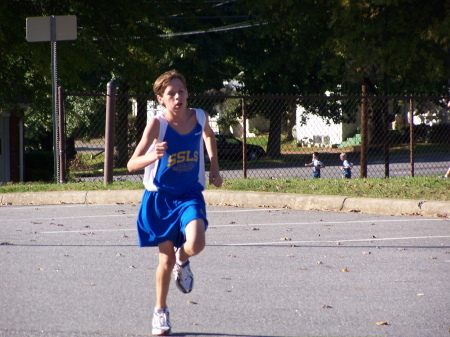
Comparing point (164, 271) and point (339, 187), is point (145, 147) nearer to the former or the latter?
point (164, 271)

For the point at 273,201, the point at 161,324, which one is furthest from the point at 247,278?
the point at 273,201

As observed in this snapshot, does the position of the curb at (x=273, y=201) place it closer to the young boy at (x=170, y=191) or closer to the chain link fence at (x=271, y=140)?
the chain link fence at (x=271, y=140)

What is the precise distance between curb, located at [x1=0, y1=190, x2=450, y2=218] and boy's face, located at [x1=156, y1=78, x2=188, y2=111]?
250 inches

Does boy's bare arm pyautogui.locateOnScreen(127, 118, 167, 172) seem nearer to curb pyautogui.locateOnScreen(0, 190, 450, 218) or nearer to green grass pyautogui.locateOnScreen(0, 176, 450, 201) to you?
curb pyautogui.locateOnScreen(0, 190, 450, 218)

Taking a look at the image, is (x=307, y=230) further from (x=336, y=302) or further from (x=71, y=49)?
(x=71, y=49)

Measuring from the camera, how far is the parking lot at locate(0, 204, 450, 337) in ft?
15.7

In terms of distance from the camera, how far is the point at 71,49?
19312 millimetres

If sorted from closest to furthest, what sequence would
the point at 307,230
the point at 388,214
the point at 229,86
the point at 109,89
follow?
the point at 307,230 < the point at 388,214 < the point at 109,89 < the point at 229,86

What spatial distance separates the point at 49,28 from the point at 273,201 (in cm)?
515

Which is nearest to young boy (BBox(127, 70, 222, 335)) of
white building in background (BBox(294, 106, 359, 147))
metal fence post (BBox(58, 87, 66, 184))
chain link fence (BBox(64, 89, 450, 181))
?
metal fence post (BBox(58, 87, 66, 184))

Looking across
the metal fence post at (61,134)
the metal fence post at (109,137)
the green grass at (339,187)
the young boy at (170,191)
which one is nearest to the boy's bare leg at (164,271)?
the young boy at (170,191)

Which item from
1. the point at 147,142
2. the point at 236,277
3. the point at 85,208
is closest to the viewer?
the point at 147,142

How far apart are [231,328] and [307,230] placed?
4.46 m

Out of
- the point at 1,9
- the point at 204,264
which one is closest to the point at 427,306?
the point at 204,264
